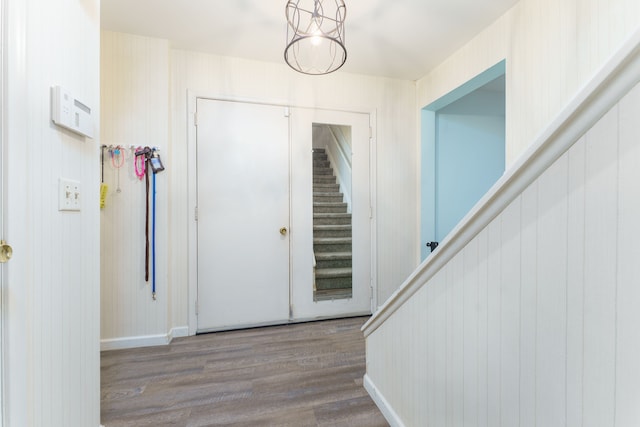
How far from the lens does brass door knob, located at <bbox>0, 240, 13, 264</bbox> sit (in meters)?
0.79

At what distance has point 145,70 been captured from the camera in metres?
2.38

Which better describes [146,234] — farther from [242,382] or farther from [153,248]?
[242,382]

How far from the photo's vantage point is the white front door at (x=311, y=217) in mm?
2846

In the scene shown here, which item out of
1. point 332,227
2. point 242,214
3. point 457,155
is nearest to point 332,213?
A: point 332,227

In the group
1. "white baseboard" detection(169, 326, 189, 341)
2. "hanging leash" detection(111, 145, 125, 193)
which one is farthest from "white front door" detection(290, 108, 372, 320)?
"hanging leash" detection(111, 145, 125, 193)

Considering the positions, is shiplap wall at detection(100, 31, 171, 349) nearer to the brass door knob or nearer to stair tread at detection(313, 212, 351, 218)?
stair tread at detection(313, 212, 351, 218)

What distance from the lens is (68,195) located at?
43.0 inches

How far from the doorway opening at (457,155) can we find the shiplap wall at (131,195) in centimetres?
265

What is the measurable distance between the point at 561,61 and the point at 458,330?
6.39 ft

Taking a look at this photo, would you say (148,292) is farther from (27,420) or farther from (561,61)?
(561,61)

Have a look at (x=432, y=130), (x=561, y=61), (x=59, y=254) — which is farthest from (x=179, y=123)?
(x=561, y=61)

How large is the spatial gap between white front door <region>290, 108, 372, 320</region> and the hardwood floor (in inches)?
14.9

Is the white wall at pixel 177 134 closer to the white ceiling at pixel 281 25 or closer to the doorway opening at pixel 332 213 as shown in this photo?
the white ceiling at pixel 281 25

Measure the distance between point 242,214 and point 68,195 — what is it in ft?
5.38
